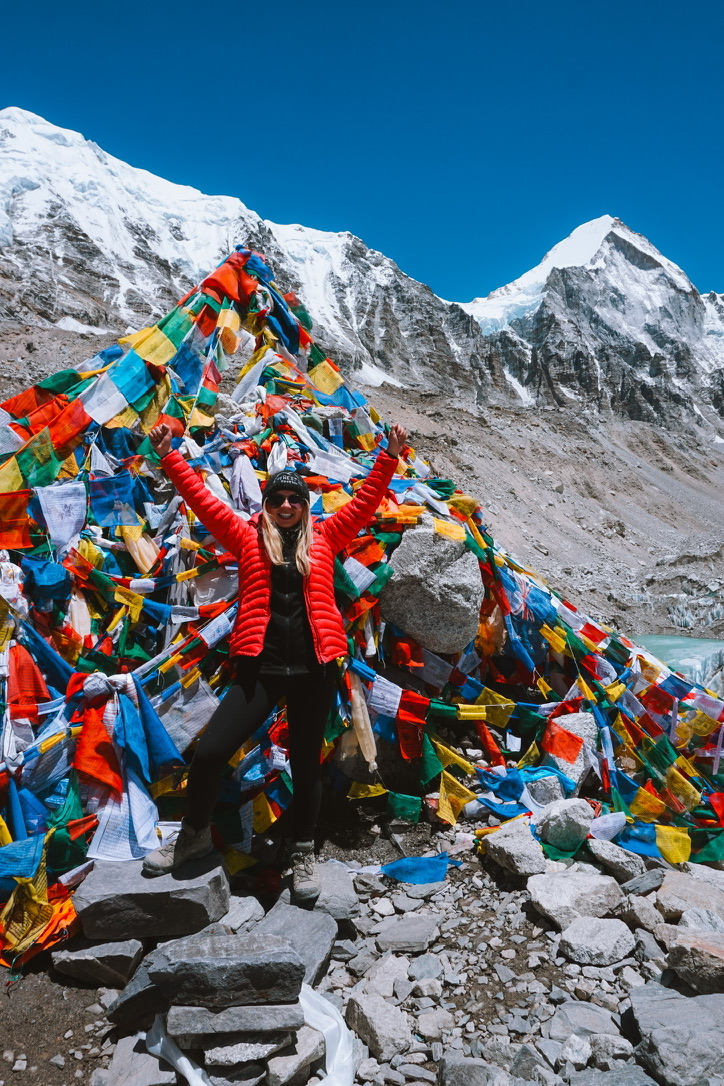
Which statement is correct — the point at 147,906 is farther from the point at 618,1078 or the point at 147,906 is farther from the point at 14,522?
the point at 14,522

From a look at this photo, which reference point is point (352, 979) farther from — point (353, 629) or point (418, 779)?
point (353, 629)

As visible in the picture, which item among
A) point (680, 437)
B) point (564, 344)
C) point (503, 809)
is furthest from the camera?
point (564, 344)

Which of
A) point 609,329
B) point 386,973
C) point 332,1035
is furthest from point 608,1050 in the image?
point 609,329

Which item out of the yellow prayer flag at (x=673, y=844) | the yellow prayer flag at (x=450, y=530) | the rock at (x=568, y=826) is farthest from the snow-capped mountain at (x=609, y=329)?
the rock at (x=568, y=826)

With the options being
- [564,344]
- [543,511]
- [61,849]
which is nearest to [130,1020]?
[61,849]

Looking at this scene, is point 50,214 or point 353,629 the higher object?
point 50,214

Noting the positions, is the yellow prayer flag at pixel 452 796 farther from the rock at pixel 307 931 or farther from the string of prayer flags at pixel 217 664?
the rock at pixel 307 931
